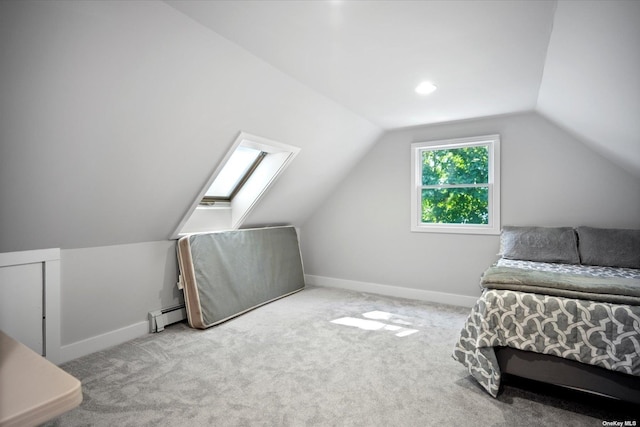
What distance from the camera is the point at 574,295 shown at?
1.89 m

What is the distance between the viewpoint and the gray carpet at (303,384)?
1.79m

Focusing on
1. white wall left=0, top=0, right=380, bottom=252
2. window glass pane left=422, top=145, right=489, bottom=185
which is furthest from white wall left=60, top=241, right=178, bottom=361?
window glass pane left=422, top=145, right=489, bottom=185

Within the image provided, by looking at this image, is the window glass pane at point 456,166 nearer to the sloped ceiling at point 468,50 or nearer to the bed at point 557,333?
the sloped ceiling at point 468,50

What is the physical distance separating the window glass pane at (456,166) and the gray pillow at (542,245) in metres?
0.84

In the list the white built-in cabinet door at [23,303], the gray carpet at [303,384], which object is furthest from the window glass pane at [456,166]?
the white built-in cabinet door at [23,303]

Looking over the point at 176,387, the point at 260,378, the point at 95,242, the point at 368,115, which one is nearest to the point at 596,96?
the point at 368,115

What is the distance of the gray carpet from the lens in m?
1.79

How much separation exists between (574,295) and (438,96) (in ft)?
6.43

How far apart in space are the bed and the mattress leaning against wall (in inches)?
88.2

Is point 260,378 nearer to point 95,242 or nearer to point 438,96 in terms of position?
point 95,242

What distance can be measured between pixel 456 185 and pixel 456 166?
240 millimetres

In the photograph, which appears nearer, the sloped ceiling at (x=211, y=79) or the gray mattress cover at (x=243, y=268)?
the sloped ceiling at (x=211, y=79)

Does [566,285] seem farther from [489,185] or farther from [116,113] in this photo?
[116,113]

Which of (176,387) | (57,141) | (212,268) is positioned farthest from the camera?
(212,268)
